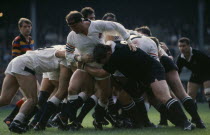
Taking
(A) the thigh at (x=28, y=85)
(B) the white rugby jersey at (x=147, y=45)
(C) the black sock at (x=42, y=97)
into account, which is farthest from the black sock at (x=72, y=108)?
(B) the white rugby jersey at (x=147, y=45)

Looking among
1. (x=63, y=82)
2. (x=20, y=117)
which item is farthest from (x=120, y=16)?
(x=20, y=117)

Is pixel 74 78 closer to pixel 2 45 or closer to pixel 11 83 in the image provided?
pixel 11 83

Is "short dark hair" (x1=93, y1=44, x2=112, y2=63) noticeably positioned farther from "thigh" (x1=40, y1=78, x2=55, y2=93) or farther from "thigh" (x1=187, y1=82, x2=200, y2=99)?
"thigh" (x1=187, y1=82, x2=200, y2=99)

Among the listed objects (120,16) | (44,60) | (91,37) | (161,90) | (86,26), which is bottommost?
(120,16)

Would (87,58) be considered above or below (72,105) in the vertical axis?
above

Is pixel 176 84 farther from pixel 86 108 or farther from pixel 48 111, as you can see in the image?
pixel 48 111

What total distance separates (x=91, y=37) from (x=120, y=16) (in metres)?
18.3

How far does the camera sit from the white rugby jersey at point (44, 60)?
751cm

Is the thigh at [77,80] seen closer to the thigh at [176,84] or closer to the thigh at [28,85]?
the thigh at [28,85]

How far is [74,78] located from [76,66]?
1.10 ft

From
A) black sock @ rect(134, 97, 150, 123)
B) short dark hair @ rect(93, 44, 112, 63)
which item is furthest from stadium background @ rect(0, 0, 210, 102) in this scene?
short dark hair @ rect(93, 44, 112, 63)

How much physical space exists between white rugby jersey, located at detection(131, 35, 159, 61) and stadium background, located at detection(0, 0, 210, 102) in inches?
634

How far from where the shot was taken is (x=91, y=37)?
23.8 feet

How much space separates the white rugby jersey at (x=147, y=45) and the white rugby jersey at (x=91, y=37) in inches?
20.5
